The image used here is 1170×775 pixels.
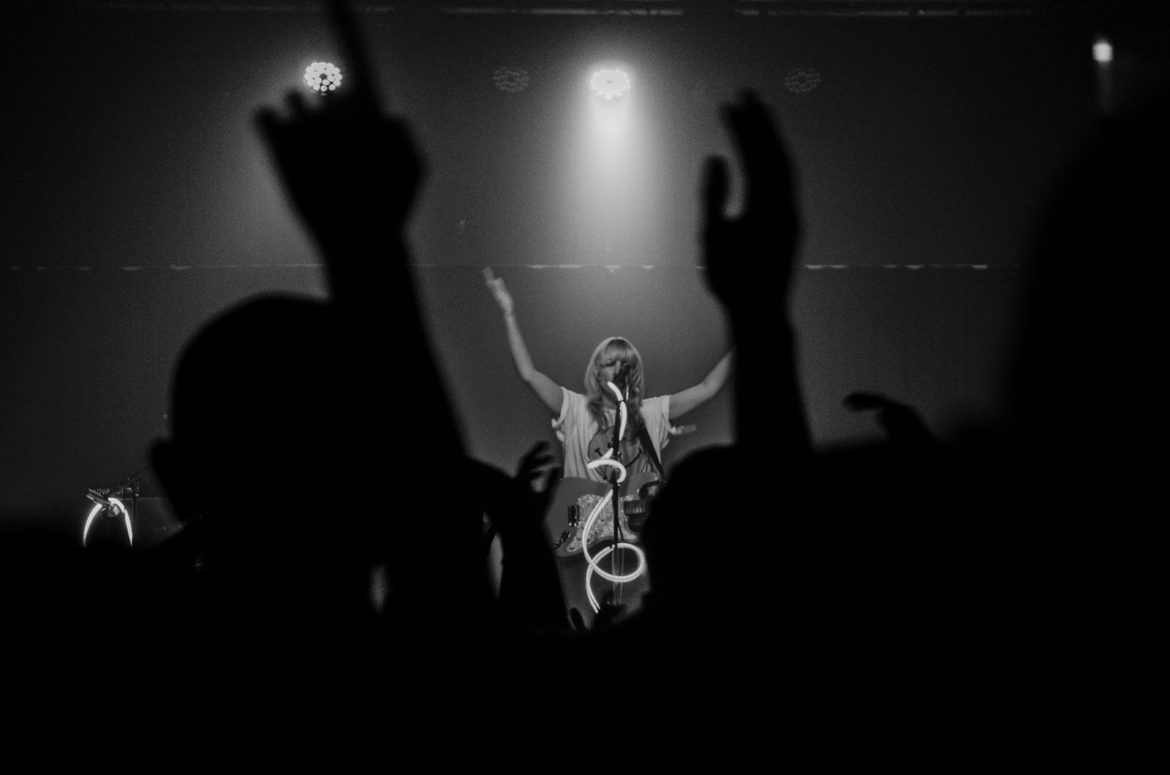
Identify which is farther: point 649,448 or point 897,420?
point 649,448

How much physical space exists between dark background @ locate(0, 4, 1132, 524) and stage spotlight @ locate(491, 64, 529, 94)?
47 millimetres

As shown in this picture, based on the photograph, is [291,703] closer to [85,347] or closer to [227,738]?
[227,738]

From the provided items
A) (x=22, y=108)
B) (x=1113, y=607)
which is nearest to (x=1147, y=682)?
(x=1113, y=607)

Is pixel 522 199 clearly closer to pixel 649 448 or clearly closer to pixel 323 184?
pixel 649 448

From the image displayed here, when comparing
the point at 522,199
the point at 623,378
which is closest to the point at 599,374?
the point at 623,378

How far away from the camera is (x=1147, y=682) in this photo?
739mm

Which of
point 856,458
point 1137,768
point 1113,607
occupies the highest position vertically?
point 856,458

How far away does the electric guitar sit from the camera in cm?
355

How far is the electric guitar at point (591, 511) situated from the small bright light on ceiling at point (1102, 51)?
4034 mm

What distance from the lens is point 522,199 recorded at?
17.2 feet

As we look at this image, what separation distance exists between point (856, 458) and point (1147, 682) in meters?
0.34

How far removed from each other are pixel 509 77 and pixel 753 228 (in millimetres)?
4027

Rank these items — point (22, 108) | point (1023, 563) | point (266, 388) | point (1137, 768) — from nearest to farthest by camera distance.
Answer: point (1137, 768), point (1023, 563), point (266, 388), point (22, 108)

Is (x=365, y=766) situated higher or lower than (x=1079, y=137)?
lower
